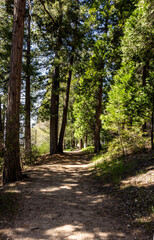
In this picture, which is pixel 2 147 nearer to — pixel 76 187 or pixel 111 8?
pixel 76 187

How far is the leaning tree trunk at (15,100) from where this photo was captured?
210 inches

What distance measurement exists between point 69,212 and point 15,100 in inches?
167

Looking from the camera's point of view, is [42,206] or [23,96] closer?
Answer: [42,206]

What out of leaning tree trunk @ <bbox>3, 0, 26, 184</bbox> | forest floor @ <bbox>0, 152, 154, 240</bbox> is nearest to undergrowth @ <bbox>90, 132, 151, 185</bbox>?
forest floor @ <bbox>0, 152, 154, 240</bbox>

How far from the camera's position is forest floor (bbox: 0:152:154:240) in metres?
2.72

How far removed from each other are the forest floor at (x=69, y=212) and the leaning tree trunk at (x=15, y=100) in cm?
56

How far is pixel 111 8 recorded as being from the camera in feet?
38.8

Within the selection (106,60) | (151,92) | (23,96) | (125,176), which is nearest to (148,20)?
(151,92)

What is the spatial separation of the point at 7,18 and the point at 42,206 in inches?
466

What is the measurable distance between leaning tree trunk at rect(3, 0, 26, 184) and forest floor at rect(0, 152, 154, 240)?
56 cm

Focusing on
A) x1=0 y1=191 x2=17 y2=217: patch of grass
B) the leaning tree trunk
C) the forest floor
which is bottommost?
the forest floor

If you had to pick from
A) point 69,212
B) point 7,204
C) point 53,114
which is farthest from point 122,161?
point 53,114

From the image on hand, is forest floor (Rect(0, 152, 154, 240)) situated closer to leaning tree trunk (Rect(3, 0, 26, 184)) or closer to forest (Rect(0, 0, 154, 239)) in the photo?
leaning tree trunk (Rect(3, 0, 26, 184))

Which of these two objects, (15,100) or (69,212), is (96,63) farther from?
(69,212)
